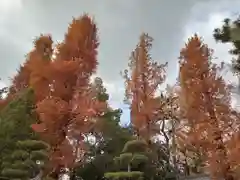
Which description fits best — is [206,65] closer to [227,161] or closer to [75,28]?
[227,161]

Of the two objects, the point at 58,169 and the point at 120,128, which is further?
the point at 120,128

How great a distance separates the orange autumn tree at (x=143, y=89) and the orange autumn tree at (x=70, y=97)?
2.62 meters

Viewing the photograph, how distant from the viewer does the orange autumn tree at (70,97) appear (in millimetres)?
14344

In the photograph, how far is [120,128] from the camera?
59.5 ft

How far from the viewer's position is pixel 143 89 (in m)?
18.5

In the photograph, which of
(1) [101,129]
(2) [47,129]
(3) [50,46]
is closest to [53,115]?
(2) [47,129]

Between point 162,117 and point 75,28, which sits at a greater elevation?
point 75,28

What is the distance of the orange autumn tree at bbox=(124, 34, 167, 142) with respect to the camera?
57.2ft

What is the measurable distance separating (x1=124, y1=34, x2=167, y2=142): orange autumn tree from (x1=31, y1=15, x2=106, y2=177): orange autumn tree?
2.62 meters

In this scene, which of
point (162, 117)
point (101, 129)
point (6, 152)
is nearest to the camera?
point (6, 152)

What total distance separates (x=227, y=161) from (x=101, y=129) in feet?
23.0

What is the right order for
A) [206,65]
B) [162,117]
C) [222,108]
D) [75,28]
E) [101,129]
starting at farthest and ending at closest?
[162,117], [101,129], [75,28], [206,65], [222,108]

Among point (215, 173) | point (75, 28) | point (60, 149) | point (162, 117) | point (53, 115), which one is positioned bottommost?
point (215, 173)

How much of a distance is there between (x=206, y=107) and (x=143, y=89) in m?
4.94
